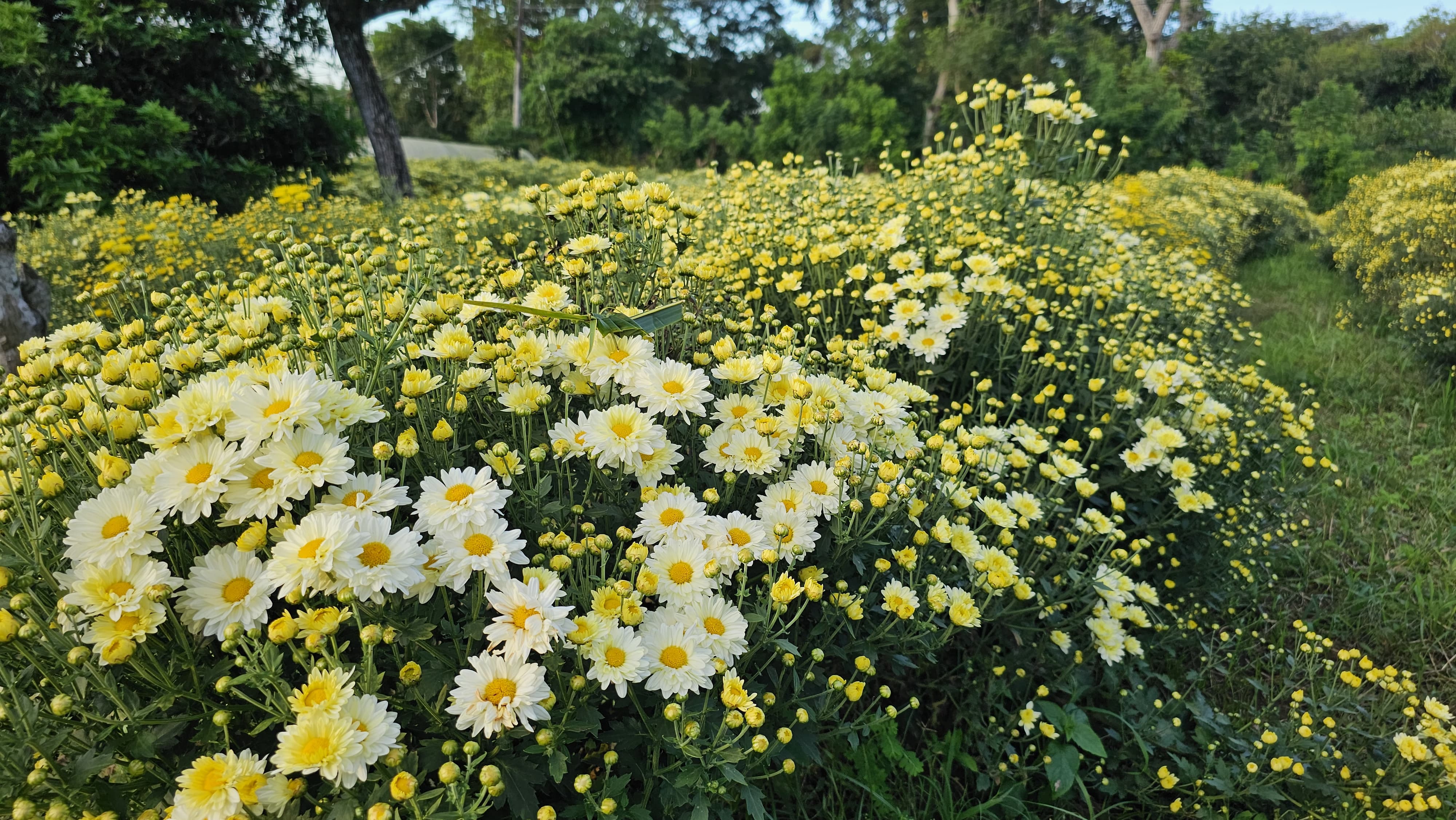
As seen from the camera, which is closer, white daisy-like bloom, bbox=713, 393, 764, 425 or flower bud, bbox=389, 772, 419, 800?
flower bud, bbox=389, 772, 419, 800

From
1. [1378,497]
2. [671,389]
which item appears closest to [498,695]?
[671,389]

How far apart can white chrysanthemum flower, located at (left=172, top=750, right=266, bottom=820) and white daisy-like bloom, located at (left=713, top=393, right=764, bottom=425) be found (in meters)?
0.94

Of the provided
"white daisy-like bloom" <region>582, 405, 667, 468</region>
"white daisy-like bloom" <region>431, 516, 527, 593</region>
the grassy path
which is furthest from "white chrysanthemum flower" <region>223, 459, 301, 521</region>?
the grassy path

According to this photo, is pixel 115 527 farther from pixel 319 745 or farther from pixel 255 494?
pixel 319 745

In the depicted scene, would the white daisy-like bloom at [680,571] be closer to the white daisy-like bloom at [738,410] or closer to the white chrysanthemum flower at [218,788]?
the white daisy-like bloom at [738,410]

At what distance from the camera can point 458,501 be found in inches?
43.2

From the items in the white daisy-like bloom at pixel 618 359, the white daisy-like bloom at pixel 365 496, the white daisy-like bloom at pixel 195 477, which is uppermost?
the white daisy-like bloom at pixel 618 359

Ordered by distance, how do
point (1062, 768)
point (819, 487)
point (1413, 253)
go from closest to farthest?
1. point (819, 487)
2. point (1062, 768)
3. point (1413, 253)

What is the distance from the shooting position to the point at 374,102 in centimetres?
810

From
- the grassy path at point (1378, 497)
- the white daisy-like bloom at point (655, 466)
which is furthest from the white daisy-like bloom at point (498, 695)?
the grassy path at point (1378, 497)

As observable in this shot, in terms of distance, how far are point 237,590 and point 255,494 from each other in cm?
14

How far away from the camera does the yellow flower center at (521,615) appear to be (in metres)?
1.00

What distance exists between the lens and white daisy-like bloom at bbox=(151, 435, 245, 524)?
100cm

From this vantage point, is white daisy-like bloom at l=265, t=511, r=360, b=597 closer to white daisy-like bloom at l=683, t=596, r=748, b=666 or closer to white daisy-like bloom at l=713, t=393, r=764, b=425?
white daisy-like bloom at l=683, t=596, r=748, b=666
